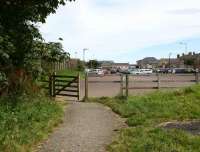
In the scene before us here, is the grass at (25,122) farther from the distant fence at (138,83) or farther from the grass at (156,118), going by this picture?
the distant fence at (138,83)

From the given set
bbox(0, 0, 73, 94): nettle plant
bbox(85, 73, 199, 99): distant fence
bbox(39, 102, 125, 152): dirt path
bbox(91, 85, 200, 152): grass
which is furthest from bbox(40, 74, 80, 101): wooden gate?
bbox(0, 0, 73, 94): nettle plant

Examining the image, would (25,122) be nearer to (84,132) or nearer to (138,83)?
(84,132)

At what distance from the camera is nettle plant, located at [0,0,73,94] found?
15570 millimetres

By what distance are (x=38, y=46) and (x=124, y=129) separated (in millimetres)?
4668

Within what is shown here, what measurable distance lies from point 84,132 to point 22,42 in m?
3.89

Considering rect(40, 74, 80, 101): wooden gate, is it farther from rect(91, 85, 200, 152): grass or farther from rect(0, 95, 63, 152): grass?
rect(0, 95, 63, 152): grass

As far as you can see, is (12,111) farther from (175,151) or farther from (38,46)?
(175,151)

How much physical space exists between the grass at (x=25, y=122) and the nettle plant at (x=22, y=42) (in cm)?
82

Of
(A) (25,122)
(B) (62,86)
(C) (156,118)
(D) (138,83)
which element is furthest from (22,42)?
(D) (138,83)

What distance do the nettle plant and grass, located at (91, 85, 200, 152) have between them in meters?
3.53

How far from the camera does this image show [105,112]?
801 inches

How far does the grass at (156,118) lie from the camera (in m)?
12.0

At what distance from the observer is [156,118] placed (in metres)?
18.4

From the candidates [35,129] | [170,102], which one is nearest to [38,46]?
[35,129]
